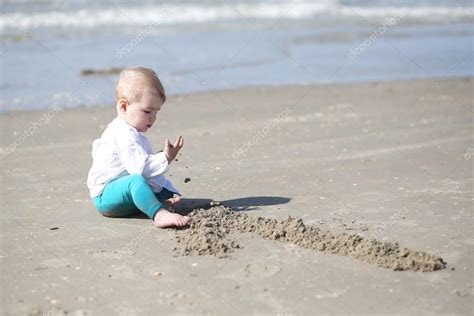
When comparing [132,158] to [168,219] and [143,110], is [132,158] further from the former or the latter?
[168,219]

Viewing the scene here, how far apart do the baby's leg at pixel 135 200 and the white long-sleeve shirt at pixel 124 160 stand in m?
0.06

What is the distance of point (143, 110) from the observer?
175 inches

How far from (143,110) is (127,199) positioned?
58 centimetres

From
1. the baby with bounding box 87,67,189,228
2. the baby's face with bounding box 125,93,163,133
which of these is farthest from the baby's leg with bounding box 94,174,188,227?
the baby's face with bounding box 125,93,163,133

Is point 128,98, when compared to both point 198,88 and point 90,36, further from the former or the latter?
point 90,36

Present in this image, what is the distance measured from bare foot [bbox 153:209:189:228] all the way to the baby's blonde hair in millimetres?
749

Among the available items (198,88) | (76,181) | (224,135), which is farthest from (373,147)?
(198,88)

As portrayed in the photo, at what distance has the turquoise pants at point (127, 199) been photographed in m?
4.34

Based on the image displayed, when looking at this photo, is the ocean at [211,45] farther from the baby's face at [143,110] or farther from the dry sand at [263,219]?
the baby's face at [143,110]

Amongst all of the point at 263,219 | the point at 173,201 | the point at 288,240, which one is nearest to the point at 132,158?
the point at 173,201

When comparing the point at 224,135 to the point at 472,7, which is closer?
the point at 224,135

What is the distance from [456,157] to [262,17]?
11.5 m

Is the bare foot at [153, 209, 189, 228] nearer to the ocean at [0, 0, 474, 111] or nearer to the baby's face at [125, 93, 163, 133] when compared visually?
the baby's face at [125, 93, 163, 133]

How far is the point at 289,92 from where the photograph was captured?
8.73 metres
